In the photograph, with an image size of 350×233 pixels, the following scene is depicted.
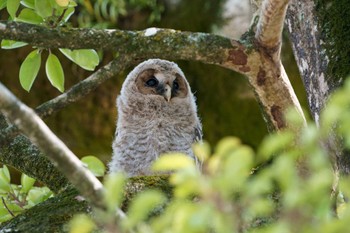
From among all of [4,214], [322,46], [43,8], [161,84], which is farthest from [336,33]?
[161,84]

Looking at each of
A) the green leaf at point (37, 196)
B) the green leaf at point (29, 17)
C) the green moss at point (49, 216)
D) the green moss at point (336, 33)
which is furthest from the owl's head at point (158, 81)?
the green moss at point (49, 216)

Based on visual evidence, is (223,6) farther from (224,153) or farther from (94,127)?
(224,153)

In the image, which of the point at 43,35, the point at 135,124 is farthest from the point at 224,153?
the point at 135,124

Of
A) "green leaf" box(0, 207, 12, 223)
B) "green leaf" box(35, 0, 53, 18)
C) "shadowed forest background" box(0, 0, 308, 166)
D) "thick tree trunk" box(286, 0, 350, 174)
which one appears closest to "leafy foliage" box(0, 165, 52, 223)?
"green leaf" box(0, 207, 12, 223)

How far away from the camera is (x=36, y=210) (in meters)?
2.03

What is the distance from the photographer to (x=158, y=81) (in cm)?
384

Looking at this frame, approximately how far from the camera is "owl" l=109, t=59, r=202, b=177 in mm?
3475

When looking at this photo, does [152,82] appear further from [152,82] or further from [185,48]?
[185,48]

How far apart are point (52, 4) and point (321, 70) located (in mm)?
831

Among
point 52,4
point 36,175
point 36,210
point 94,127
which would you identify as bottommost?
point 36,210

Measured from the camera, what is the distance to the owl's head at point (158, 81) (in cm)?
382

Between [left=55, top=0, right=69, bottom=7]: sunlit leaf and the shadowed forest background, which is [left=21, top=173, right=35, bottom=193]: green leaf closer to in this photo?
[left=55, top=0, right=69, bottom=7]: sunlit leaf

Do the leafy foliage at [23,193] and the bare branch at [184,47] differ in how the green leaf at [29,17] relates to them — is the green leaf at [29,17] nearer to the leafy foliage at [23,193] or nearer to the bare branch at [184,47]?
the bare branch at [184,47]

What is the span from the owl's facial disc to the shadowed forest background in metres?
1.59
